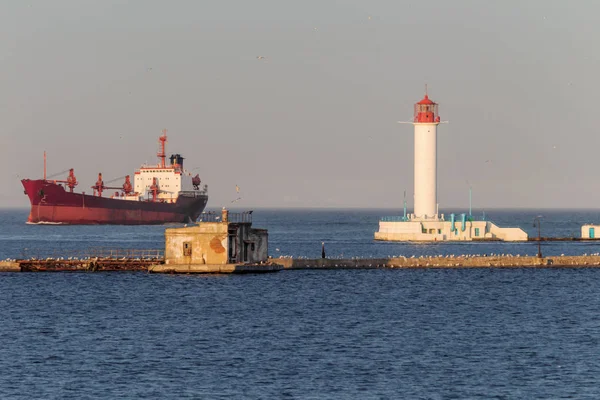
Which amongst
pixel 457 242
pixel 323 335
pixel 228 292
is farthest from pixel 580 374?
pixel 457 242

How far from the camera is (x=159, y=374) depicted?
39.2 meters

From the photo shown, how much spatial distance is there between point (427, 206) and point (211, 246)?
1880 inches

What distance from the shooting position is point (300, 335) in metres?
48.5

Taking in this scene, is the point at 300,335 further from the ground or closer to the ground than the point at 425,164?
closer to the ground

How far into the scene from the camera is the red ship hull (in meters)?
180

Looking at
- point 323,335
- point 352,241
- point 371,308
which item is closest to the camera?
point 323,335

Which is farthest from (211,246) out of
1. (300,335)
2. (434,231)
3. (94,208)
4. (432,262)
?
(94,208)

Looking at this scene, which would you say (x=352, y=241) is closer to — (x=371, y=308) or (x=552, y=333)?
(x=371, y=308)

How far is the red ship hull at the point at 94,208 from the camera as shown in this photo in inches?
7087

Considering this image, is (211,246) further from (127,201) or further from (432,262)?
(127,201)

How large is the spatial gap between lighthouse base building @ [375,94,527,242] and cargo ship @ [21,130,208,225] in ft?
263

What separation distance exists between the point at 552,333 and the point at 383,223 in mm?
69032

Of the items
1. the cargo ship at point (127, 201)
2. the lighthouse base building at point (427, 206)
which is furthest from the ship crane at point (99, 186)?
the lighthouse base building at point (427, 206)

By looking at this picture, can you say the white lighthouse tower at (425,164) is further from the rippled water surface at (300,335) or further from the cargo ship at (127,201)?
the cargo ship at (127,201)
